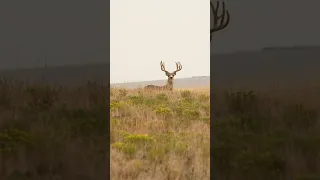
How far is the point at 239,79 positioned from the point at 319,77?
1.95 m

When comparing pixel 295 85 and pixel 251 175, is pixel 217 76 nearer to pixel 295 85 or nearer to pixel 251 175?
pixel 295 85

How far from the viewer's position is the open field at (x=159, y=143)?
5059 millimetres

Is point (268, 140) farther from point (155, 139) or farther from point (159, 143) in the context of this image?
point (155, 139)

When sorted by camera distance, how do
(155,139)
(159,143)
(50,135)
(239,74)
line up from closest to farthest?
(50,135), (159,143), (155,139), (239,74)

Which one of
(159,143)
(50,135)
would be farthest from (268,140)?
(50,135)

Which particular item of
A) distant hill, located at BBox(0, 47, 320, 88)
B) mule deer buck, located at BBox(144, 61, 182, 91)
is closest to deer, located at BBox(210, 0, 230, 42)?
distant hill, located at BBox(0, 47, 320, 88)

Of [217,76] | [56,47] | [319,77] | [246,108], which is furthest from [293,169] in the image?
[217,76]

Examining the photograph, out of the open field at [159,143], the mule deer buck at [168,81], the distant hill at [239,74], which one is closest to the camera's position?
the open field at [159,143]

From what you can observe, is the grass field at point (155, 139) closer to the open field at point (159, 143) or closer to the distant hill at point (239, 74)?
the open field at point (159, 143)

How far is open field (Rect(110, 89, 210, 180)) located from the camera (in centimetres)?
506

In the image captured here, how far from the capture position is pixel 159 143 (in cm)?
614

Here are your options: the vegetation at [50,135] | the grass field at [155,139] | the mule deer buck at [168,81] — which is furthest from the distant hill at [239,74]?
the mule deer buck at [168,81]

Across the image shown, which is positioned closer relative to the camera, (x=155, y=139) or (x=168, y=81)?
(x=155, y=139)

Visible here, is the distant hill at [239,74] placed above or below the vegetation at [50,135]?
above
